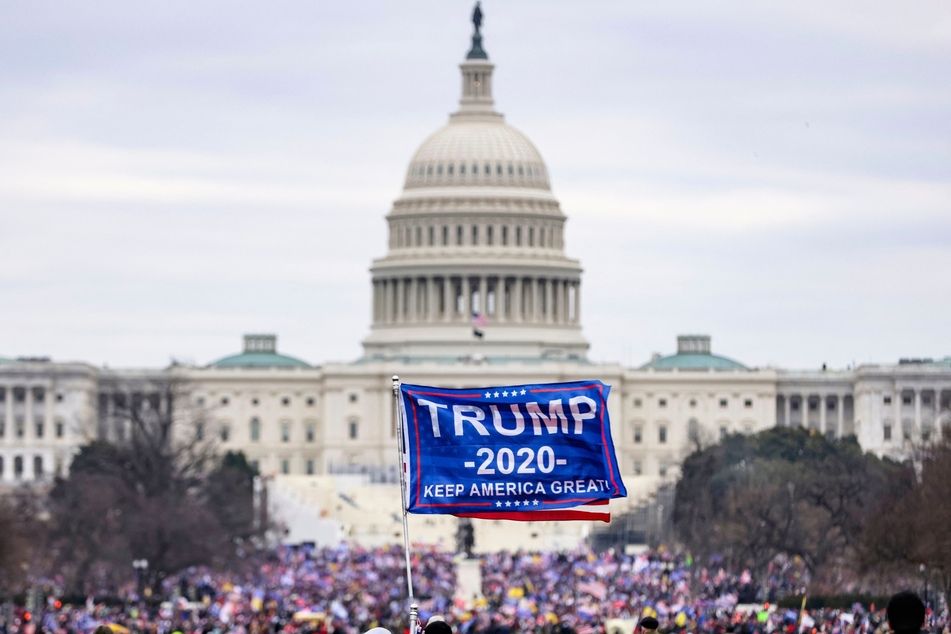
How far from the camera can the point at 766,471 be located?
135m

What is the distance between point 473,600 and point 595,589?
7688 mm

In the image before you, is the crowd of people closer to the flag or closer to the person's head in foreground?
the flag

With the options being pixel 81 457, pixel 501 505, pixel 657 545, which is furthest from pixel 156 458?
pixel 501 505

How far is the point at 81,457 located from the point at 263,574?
163 ft

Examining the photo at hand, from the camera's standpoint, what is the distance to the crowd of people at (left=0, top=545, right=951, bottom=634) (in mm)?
64875

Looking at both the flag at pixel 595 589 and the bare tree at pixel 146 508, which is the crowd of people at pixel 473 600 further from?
the bare tree at pixel 146 508

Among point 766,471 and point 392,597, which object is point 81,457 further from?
point 392,597

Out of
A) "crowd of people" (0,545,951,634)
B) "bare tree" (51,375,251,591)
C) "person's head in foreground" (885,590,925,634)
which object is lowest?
"person's head in foreground" (885,590,925,634)

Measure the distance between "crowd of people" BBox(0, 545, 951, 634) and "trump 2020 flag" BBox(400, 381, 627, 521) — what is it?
55.9ft

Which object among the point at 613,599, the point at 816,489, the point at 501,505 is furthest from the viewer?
the point at 816,489

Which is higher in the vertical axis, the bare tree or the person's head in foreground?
the bare tree

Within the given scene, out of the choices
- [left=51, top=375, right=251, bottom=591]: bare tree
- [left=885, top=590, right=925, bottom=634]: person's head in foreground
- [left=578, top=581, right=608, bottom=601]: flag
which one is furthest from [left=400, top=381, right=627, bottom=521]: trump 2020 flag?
[left=51, top=375, right=251, bottom=591]: bare tree

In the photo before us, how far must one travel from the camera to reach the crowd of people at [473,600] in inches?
2554

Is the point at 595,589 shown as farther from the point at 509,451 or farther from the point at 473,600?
the point at 509,451
